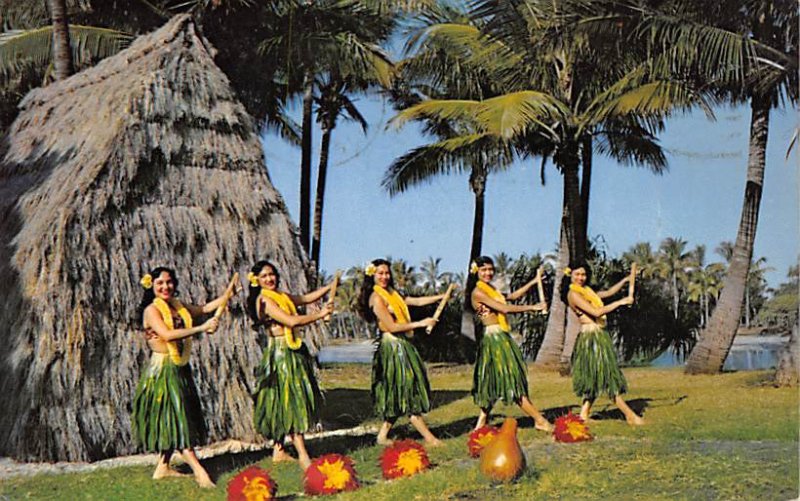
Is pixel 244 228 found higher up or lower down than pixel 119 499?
higher up

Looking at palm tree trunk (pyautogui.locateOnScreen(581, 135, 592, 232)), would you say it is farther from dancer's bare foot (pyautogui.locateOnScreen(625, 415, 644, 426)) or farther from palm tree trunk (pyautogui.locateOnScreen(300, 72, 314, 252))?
palm tree trunk (pyautogui.locateOnScreen(300, 72, 314, 252))

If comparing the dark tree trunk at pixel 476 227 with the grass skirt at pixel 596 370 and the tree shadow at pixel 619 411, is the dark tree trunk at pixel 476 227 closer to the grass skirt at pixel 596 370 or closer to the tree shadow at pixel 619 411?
the grass skirt at pixel 596 370

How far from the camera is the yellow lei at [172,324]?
4723mm

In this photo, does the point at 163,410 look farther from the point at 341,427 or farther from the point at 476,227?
the point at 476,227

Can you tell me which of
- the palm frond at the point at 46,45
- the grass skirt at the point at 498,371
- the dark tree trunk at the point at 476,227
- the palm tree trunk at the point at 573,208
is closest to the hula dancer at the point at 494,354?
the grass skirt at the point at 498,371

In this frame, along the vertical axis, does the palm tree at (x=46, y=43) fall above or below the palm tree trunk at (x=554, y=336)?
above

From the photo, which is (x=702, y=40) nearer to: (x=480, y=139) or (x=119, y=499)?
(x=480, y=139)

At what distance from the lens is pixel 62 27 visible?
Result: 22.3 feet

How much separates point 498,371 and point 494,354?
110 millimetres

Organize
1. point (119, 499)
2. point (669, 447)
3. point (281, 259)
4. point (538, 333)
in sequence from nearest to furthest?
point (119, 499) → point (669, 447) → point (281, 259) → point (538, 333)

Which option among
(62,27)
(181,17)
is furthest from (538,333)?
(62,27)

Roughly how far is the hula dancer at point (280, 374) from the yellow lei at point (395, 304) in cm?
41

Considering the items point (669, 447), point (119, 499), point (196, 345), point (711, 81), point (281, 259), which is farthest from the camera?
point (711, 81)

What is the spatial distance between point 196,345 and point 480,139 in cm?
242
